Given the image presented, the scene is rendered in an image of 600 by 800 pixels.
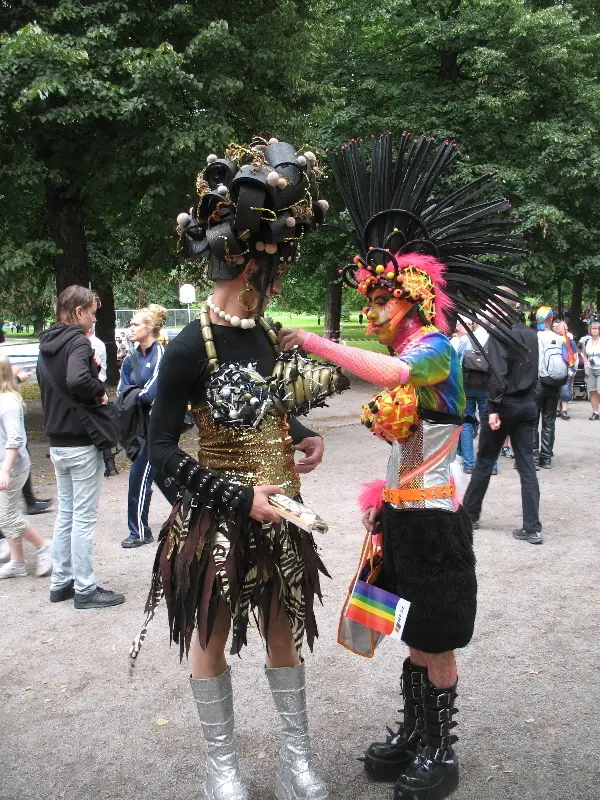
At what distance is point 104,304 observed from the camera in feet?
56.7

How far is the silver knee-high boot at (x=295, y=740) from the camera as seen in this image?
2684 mm

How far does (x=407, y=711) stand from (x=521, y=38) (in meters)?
16.5

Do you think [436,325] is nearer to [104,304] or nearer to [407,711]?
[407,711]

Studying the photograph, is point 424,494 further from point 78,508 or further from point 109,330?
point 109,330

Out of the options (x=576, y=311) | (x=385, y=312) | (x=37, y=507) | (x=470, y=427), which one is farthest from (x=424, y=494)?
(x=576, y=311)

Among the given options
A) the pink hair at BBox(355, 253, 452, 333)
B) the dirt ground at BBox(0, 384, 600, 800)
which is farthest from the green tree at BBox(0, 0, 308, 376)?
the pink hair at BBox(355, 253, 452, 333)

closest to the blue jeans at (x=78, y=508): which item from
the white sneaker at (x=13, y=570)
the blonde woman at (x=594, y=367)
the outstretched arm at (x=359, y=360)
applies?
the white sneaker at (x=13, y=570)

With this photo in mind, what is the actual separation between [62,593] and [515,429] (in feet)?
12.5

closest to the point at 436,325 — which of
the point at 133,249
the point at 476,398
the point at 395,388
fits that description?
the point at 395,388

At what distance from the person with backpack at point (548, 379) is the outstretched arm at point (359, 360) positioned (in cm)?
705

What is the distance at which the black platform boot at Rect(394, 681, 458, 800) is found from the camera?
9.13 ft

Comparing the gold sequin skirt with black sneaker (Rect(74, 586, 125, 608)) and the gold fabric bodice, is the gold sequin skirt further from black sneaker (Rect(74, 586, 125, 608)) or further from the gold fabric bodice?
black sneaker (Rect(74, 586, 125, 608))

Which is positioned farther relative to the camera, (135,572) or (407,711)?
(135,572)

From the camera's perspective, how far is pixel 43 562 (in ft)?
18.1
